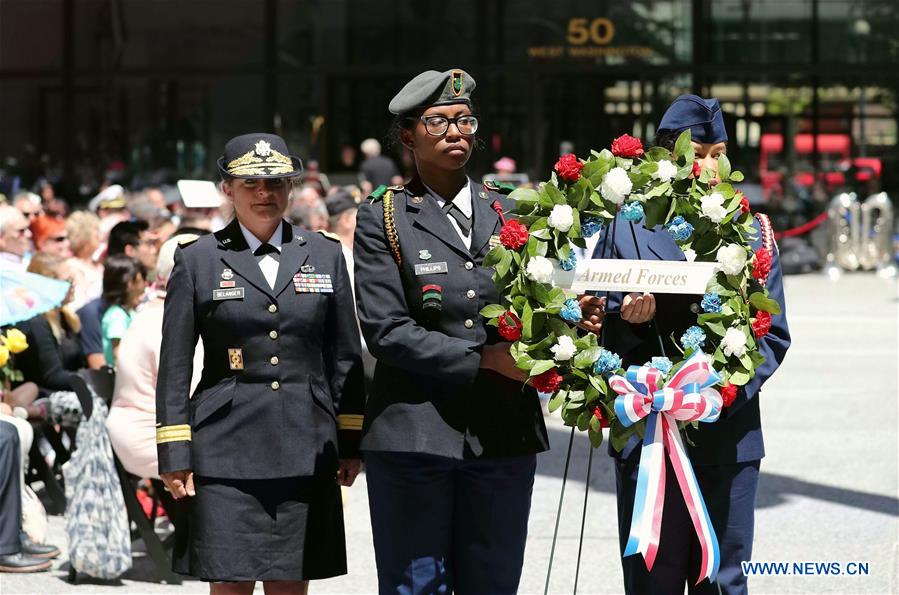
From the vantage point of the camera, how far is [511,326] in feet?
13.6

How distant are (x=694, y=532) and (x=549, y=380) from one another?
0.77 metres

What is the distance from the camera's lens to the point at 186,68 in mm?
23766

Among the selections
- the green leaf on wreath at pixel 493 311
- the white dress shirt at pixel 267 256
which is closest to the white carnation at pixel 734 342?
the green leaf on wreath at pixel 493 311

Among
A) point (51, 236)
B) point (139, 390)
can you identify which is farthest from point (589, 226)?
point (51, 236)

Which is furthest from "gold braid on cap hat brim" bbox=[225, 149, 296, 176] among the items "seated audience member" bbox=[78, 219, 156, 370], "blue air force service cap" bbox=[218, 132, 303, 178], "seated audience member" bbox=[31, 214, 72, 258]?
"seated audience member" bbox=[31, 214, 72, 258]

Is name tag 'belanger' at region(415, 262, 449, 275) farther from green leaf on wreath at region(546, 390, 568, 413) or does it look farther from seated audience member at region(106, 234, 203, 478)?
seated audience member at region(106, 234, 203, 478)

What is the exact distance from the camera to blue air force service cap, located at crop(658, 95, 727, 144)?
4.51 m

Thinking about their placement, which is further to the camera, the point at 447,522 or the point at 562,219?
the point at 447,522

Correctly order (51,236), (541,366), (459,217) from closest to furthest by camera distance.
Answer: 1. (541,366)
2. (459,217)
3. (51,236)

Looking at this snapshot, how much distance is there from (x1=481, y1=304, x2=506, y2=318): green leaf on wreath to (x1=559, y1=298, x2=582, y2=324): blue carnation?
0.17 metres

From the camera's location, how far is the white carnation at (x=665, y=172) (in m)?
4.21

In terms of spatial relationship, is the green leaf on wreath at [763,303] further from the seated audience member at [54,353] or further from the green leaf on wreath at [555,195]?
the seated audience member at [54,353]

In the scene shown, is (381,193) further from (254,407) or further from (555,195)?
(254,407)

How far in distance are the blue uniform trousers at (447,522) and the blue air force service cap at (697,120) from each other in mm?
1112
